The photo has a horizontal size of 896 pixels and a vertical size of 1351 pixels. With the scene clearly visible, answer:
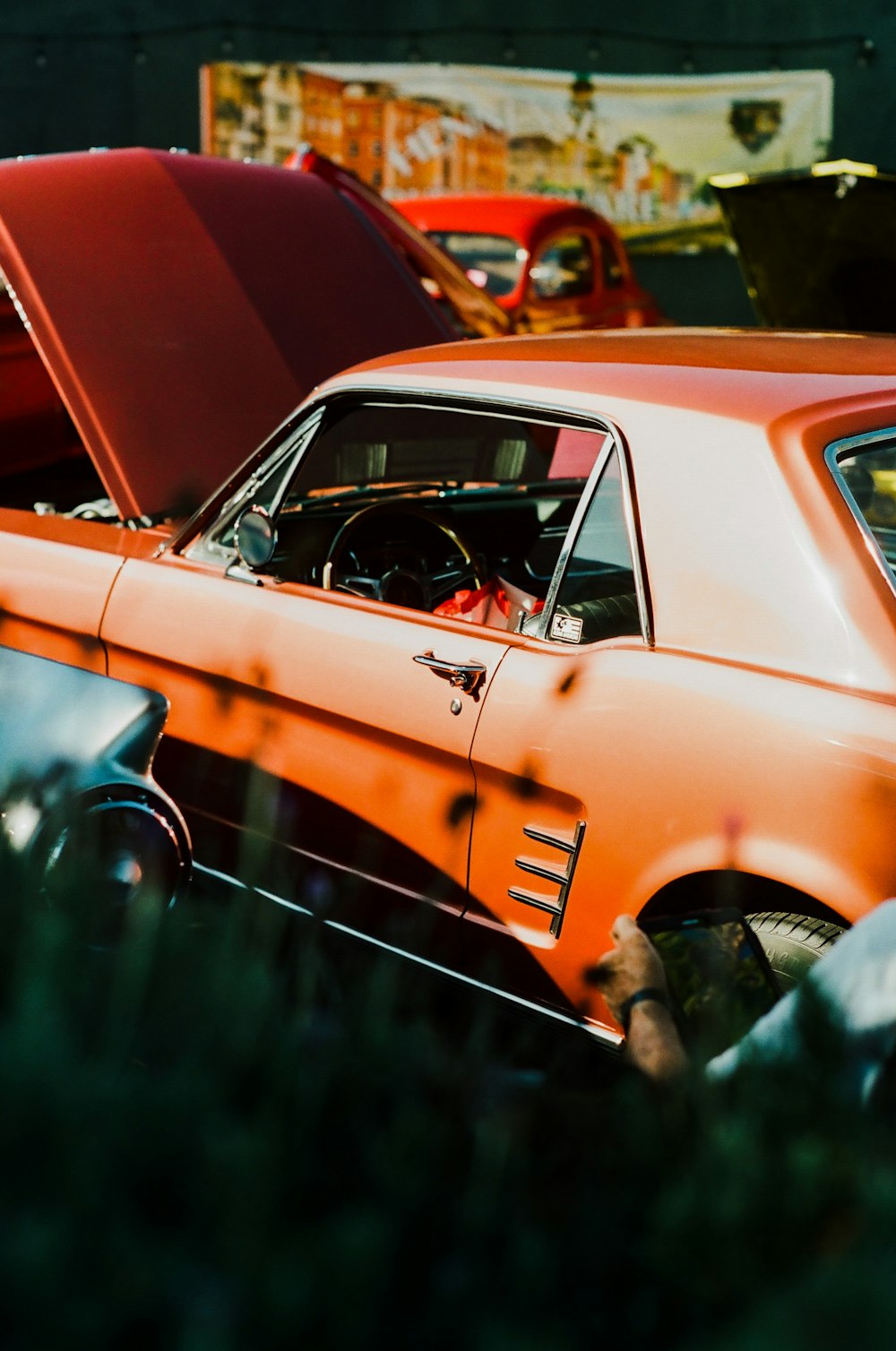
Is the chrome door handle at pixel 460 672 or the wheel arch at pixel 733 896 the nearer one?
the wheel arch at pixel 733 896

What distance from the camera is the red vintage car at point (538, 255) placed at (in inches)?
454

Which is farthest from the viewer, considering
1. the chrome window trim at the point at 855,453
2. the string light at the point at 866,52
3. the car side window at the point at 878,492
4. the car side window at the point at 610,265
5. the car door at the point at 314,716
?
the string light at the point at 866,52

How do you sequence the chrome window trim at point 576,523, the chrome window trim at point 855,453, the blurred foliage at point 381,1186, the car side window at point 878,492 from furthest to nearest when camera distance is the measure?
the car side window at point 878,492 → the chrome window trim at point 576,523 → the chrome window trim at point 855,453 → the blurred foliage at point 381,1186

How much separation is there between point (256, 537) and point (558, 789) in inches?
43.0

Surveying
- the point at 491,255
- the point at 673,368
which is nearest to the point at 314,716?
the point at 673,368

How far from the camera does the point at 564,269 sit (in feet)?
39.1

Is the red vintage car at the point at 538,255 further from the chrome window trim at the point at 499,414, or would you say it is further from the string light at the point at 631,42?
the chrome window trim at the point at 499,414

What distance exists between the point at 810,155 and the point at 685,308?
7.30ft

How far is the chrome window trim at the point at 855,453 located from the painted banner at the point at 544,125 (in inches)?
598

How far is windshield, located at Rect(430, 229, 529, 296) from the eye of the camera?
11.5 meters

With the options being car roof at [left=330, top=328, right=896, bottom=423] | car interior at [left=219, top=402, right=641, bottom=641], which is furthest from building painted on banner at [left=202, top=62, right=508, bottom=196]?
car roof at [left=330, top=328, right=896, bottom=423]

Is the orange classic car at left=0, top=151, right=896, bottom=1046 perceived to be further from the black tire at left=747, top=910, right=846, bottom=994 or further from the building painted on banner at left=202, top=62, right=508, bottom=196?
the building painted on banner at left=202, top=62, right=508, bottom=196

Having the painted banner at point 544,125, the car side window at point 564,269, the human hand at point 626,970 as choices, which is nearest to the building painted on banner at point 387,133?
the painted banner at point 544,125

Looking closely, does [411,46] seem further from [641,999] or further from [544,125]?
[641,999]
